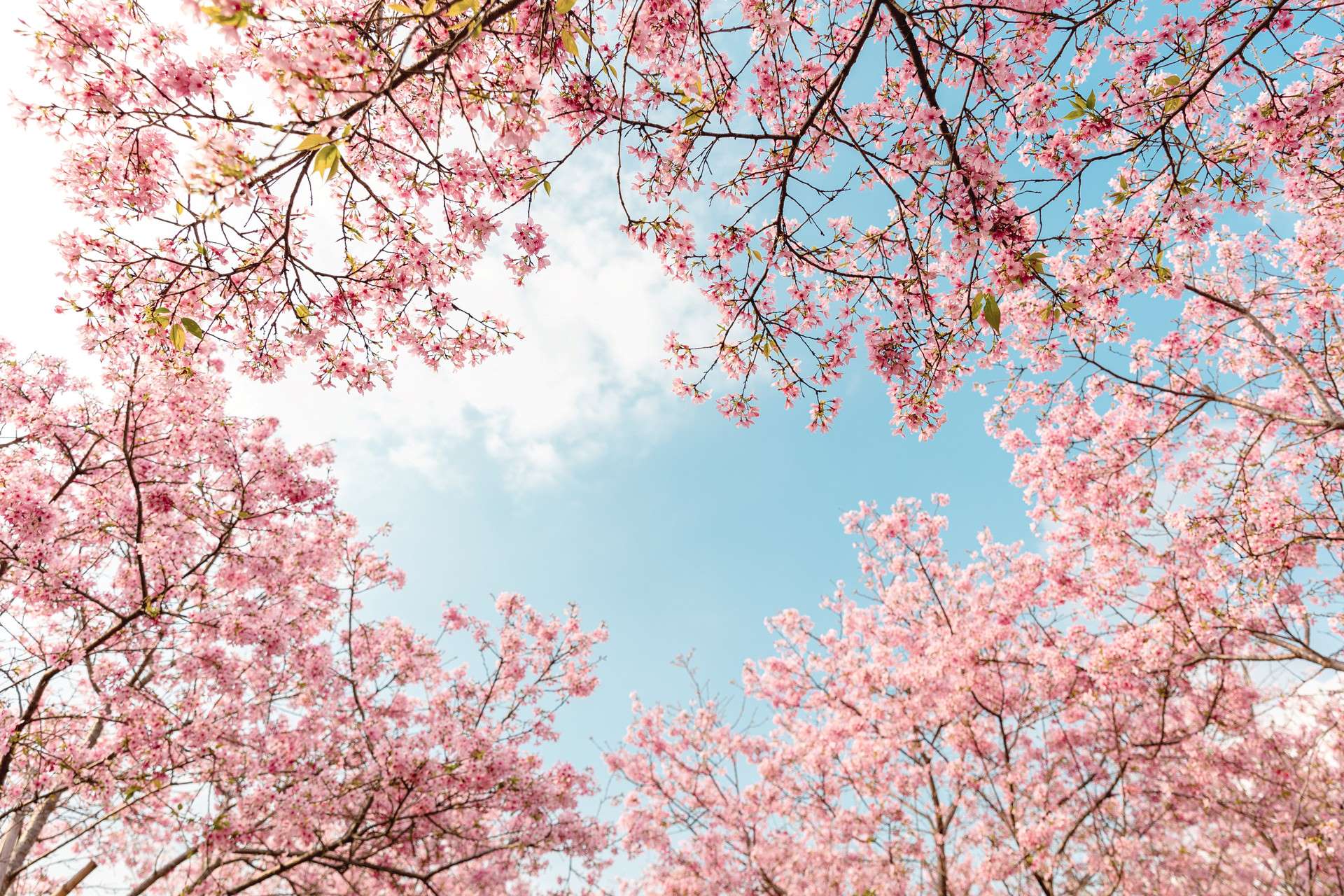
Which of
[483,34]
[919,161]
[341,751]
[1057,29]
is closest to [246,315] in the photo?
[483,34]

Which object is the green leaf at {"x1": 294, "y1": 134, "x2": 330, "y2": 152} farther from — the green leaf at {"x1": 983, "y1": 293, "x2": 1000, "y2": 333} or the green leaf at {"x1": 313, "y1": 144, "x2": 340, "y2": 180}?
the green leaf at {"x1": 983, "y1": 293, "x2": 1000, "y2": 333}

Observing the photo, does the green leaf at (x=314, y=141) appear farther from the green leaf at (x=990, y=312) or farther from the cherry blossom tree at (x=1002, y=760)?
the cherry blossom tree at (x=1002, y=760)

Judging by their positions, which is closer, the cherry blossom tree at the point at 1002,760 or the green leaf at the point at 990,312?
the green leaf at the point at 990,312

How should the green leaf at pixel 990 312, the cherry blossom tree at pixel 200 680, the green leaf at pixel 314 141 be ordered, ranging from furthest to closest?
the cherry blossom tree at pixel 200 680 < the green leaf at pixel 990 312 < the green leaf at pixel 314 141

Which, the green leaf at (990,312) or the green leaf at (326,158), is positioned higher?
the green leaf at (990,312)

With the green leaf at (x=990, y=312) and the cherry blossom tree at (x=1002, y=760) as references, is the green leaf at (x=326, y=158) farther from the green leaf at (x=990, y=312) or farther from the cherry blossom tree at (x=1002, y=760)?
the cherry blossom tree at (x=1002, y=760)

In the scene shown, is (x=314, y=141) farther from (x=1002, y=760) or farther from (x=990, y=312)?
(x=1002, y=760)

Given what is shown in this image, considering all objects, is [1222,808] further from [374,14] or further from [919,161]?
[374,14]

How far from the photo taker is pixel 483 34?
3.53 metres

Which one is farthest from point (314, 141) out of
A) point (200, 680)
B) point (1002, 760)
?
point (1002, 760)

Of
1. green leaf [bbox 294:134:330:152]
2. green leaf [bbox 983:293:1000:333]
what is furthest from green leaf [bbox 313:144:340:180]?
green leaf [bbox 983:293:1000:333]

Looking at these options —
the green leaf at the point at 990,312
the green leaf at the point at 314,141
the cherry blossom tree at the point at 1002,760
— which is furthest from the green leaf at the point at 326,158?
the cherry blossom tree at the point at 1002,760

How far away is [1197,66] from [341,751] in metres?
10.1

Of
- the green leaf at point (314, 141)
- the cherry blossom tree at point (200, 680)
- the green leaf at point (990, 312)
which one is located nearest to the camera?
the green leaf at point (314, 141)
